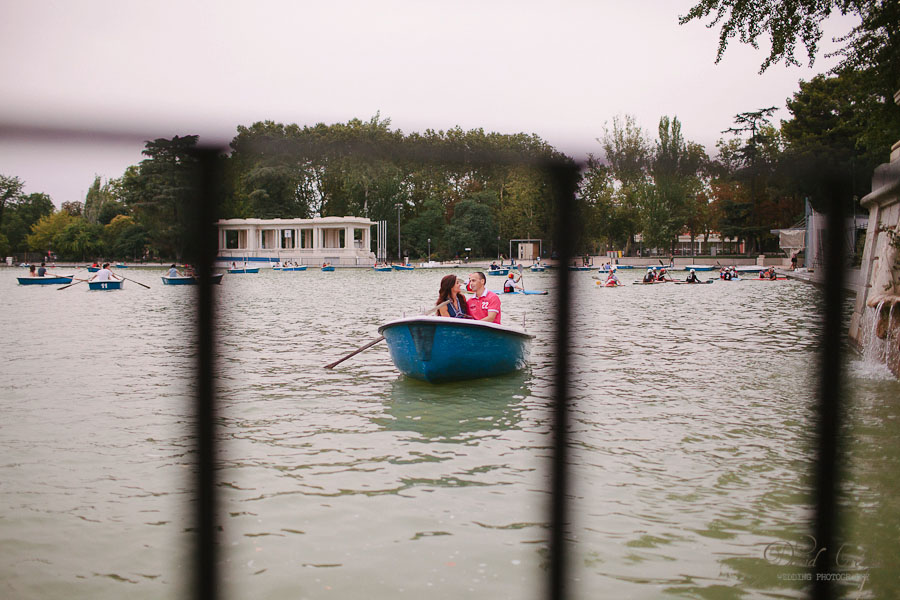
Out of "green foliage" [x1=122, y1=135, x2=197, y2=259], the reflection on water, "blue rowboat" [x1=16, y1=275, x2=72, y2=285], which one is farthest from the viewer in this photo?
"blue rowboat" [x1=16, y1=275, x2=72, y2=285]

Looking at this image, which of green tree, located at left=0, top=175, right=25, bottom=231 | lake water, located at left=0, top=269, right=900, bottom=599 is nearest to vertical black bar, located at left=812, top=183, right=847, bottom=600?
lake water, located at left=0, top=269, right=900, bottom=599

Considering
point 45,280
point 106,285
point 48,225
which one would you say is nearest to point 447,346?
point 48,225

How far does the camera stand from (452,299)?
31.7 ft

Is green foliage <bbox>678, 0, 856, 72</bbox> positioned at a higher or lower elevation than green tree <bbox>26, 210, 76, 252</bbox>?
higher

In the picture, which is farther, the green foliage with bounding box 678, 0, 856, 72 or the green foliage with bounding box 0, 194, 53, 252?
the green foliage with bounding box 678, 0, 856, 72

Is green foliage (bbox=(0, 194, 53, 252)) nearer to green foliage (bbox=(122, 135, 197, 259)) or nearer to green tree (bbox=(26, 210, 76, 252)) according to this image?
green tree (bbox=(26, 210, 76, 252))

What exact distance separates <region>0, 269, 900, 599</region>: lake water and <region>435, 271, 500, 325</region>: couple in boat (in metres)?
0.95

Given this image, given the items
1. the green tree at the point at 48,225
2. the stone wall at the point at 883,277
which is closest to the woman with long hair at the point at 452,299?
the stone wall at the point at 883,277

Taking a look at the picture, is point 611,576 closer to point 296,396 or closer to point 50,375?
point 296,396

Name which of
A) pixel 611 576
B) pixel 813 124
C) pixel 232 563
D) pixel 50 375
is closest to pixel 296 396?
pixel 50 375

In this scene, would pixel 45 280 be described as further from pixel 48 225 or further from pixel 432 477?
pixel 48 225

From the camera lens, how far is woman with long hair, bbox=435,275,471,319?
9539mm

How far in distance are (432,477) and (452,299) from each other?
4196 mm

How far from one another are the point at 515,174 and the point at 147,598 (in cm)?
325
